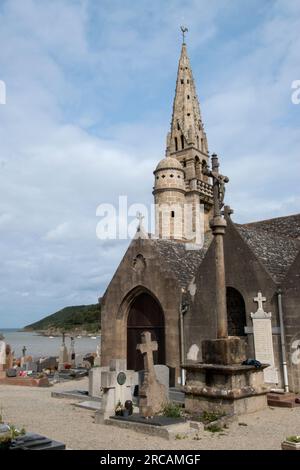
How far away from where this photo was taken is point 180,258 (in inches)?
830

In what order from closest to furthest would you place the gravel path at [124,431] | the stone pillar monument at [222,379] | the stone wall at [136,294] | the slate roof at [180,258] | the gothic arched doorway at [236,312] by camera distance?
the gravel path at [124,431], the stone pillar monument at [222,379], the gothic arched doorway at [236,312], the stone wall at [136,294], the slate roof at [180,258]

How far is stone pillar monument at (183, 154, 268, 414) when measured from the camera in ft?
36.4

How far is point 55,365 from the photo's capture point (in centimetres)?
2745

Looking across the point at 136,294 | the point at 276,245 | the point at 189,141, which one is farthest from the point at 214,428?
the point at 189,141

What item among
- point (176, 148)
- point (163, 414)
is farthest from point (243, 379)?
point (176, 148)

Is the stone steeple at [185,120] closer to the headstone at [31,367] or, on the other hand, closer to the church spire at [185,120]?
the church spire at [185,120]

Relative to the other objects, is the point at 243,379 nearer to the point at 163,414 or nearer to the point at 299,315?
the point at 163,414

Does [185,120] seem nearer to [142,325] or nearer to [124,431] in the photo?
[142,325]

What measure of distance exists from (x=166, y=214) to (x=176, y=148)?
506 inches

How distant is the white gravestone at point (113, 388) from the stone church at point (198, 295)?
18.3ft

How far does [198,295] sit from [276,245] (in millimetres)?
4316

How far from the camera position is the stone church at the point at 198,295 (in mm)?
14682

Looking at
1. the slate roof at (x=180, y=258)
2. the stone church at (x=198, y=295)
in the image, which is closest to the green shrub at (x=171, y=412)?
the stone church at (x=198, y=295)
